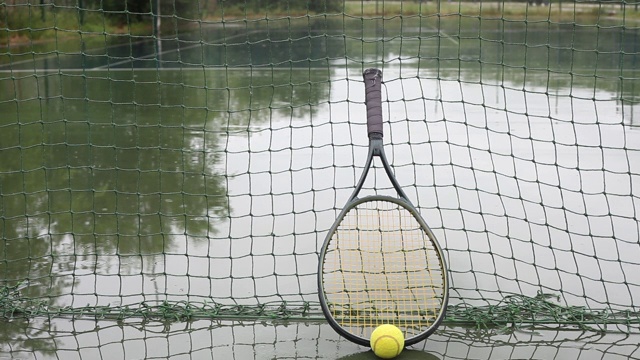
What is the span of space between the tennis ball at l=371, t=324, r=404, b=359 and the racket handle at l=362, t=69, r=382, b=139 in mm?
967

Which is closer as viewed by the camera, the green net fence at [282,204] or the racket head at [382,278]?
the racket head at [382,278]

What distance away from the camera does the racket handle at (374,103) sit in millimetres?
4152

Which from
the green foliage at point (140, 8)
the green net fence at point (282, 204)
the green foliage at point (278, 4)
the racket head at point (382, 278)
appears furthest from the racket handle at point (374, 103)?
the green foliage at point (278, 4)

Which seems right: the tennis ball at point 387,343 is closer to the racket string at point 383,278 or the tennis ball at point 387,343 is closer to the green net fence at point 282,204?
the racket string at point 383,278

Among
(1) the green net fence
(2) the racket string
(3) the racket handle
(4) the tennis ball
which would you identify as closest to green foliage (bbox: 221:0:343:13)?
(1) the green net fence

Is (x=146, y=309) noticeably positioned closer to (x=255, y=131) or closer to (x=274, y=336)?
(x=274, y=336)

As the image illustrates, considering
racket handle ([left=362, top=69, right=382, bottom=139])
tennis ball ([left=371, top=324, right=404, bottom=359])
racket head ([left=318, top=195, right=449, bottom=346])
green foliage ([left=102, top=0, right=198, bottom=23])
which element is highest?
green foliage ([left=102, top=0, right=198, bottom=23])

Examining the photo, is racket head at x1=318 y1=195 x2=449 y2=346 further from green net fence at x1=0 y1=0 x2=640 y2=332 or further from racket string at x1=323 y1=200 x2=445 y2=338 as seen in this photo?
green net fence at x1=0 y1=0 x2=640 y2=332

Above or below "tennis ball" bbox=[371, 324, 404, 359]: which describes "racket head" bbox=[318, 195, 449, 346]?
above

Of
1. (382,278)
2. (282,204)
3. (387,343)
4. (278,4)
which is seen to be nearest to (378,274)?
(382,278)

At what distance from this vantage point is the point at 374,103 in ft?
13.8

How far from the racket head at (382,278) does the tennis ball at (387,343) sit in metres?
0.05

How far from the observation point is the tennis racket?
3.89m

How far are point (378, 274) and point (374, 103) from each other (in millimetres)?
932
